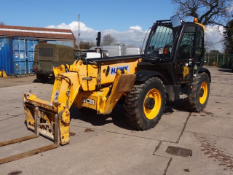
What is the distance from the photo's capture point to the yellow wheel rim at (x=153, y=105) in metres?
5.42

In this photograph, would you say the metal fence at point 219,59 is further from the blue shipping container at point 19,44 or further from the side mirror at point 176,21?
the side mirror at point 176,21

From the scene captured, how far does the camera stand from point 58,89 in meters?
4.82

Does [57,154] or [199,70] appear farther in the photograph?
[199,70]

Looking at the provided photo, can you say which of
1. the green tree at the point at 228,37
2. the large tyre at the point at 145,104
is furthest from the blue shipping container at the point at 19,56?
the green tree at the point at 228,37

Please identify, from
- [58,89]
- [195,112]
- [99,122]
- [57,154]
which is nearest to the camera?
[57,154]

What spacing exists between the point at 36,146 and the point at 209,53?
3285cm

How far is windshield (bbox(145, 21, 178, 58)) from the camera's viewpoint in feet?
20.2

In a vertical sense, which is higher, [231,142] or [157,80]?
[157,80]

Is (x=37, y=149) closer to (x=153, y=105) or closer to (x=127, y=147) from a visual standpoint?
(x=127, y=147)

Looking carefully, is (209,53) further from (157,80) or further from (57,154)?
(57,154)

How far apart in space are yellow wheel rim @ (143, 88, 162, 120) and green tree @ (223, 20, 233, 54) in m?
30.0

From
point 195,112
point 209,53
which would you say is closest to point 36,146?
point 195,112

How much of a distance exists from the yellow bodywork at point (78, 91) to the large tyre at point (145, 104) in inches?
8.5

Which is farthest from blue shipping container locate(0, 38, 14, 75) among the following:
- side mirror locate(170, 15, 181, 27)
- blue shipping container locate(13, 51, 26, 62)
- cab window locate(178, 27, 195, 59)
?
cab window locate(178, 27, 195, 59)
